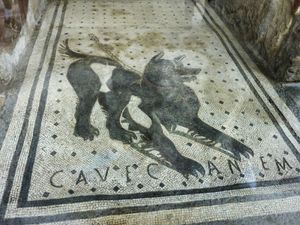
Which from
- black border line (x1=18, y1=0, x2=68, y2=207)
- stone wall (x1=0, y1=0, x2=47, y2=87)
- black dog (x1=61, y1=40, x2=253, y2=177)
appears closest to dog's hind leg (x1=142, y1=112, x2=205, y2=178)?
black dog (x1=61, y1=40, x2=253, y2=177)

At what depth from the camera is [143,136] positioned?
1.76 m

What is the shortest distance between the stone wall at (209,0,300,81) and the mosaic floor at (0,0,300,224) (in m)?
0.13

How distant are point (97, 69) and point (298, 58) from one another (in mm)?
1395

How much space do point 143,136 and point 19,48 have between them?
1180mm

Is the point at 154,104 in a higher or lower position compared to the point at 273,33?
lower

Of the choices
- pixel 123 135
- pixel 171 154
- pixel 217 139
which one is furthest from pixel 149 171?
pixel 217 139

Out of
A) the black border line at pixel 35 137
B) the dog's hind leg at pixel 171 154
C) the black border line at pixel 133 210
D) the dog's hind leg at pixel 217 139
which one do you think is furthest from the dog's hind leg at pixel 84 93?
the dog's hind leg at pixel 217 139

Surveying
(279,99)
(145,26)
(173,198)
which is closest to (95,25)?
(145,26)

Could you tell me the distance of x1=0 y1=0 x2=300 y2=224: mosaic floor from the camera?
1.44m

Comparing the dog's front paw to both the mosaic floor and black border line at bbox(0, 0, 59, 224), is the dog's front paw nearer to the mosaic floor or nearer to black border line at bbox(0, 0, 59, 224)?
the mosaic floor

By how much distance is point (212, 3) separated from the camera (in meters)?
3.37

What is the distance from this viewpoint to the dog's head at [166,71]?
7.15 ft

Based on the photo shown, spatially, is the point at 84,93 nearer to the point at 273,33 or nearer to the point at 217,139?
the point at 217,139

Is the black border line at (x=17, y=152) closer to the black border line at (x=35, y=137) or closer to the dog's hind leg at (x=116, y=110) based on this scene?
the black border line at (x=35, y=137)
